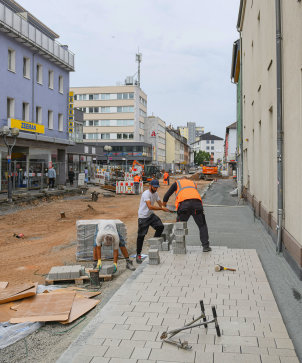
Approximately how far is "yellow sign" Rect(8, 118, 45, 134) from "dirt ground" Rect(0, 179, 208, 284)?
6.39 m

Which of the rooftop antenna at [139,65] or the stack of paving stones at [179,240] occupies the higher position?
the rooftop antenna at [139,65]

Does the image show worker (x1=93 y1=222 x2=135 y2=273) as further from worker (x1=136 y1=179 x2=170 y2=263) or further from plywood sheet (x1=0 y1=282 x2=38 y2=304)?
plywood sheet (x1=0 y1=282 x2=38 y2=304)

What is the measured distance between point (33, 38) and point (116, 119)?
4756 cm

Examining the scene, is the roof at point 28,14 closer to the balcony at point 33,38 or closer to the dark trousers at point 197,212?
the balcony at point 33,38

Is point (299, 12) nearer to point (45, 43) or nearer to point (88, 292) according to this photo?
point (88, 292)

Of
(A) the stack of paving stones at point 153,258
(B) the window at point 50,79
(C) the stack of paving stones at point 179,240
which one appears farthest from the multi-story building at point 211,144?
(A) the stack of paving stones at point 153,258

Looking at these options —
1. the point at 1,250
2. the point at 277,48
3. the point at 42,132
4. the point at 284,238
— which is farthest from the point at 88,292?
the point at 42,132

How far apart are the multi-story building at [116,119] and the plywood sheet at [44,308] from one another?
6715 cm

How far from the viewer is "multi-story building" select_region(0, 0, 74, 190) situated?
24719 millimetres

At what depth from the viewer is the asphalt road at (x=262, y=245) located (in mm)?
5023

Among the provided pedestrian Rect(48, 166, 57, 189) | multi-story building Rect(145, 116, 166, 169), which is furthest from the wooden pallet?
multi-story building Rect(145, 116, 166, 169)

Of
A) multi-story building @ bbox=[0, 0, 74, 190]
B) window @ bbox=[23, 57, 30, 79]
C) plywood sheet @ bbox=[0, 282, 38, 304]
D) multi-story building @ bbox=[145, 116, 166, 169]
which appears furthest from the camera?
multi-story building @ bbox=[145, 116, 166, 169]

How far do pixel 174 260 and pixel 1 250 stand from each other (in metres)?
4.95

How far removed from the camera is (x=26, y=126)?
2638 centimetres
